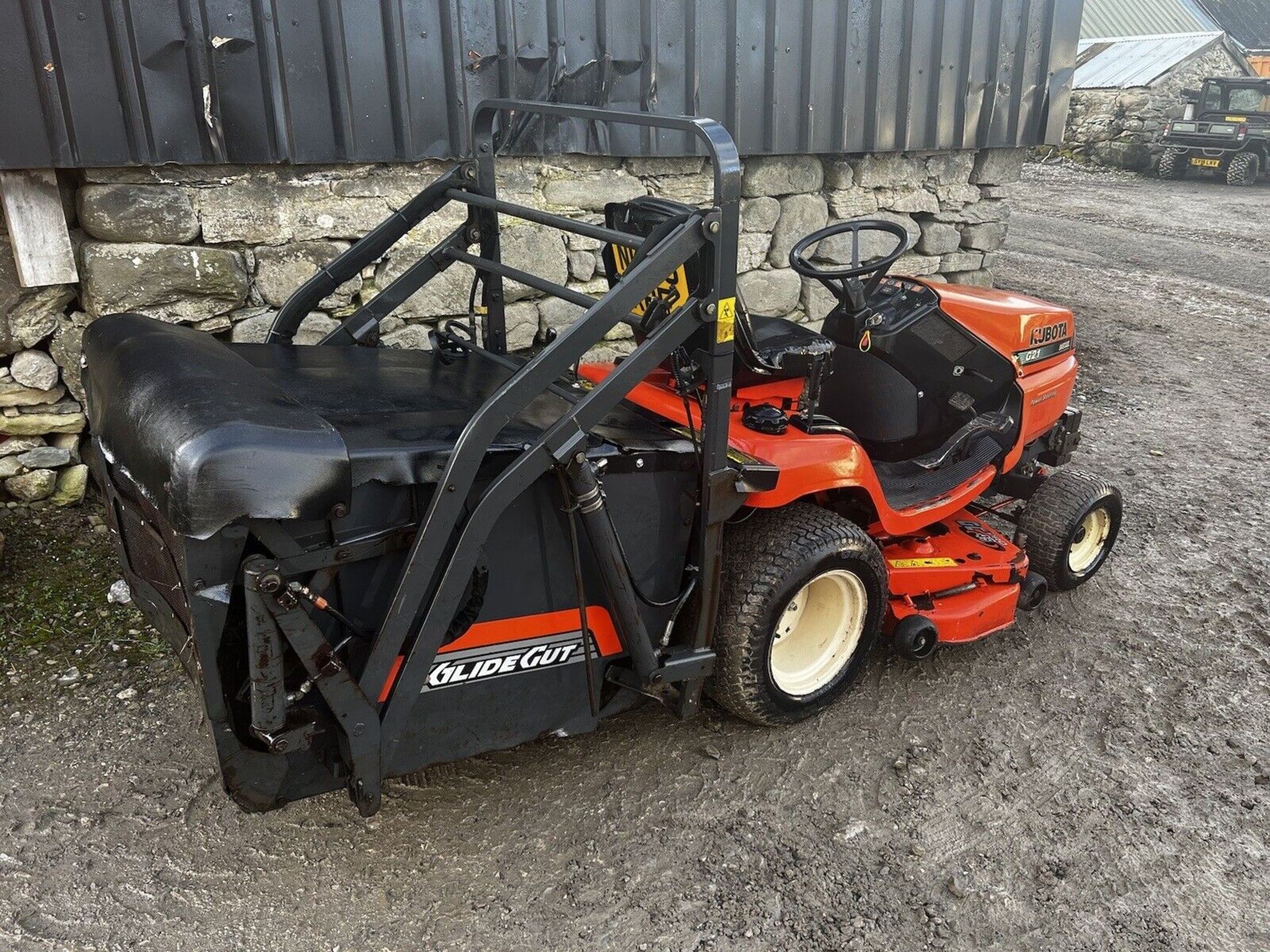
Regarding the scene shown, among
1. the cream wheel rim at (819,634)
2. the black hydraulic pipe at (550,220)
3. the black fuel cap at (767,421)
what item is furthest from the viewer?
the cream wheel rim at (819,634)

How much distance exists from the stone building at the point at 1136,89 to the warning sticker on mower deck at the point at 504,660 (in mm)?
18635

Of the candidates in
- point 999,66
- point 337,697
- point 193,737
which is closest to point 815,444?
point 337,697

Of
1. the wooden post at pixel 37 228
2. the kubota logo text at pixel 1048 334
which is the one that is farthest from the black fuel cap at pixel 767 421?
the wooden post at pixel 37 228

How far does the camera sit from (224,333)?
4.55 m

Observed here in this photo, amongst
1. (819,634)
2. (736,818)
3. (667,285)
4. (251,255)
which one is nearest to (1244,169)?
(819,634)

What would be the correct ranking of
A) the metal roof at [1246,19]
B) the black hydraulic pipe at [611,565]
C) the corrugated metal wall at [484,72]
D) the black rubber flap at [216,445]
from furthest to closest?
the metal roof at [1246,19] → the corrugated metal wall at [484,72] → the black hydraulic pipe at [611,565] → the black rubber flap at [216,445]

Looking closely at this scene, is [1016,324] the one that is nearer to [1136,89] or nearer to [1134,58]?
[1136,89]

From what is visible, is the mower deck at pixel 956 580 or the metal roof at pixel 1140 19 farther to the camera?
the metal roof at pixel 1140 19

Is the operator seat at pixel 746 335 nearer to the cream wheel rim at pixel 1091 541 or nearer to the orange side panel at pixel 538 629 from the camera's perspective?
the orange side panel at pixel 538 629

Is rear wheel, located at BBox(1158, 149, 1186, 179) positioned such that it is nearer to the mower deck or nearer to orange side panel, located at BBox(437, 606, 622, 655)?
the mower deck

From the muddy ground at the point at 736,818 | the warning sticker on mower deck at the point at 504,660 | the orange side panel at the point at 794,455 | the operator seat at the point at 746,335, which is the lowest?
the muddy ground at the point at 736,818

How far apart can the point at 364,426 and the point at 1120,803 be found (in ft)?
7.72

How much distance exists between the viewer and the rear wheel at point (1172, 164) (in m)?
17.5

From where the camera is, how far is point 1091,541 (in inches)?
168
